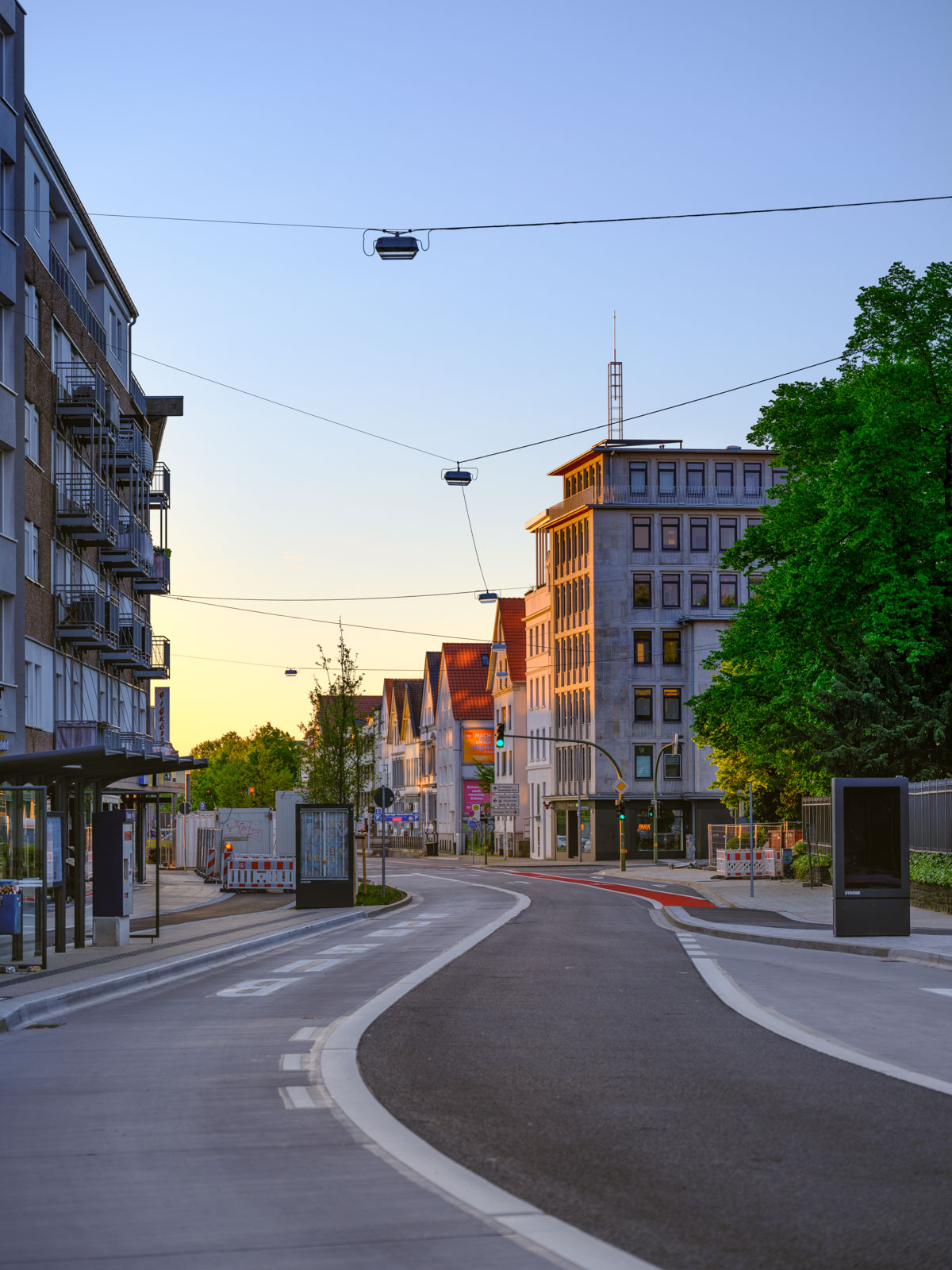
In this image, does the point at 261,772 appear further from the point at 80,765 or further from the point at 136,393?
the point at 80,765

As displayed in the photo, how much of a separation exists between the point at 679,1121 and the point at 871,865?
1656 cm

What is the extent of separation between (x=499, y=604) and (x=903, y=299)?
79187mm

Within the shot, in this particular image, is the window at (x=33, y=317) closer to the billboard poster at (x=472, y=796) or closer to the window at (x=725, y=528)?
the window at (x=725, y=528)

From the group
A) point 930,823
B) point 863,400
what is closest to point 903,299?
point 863,400

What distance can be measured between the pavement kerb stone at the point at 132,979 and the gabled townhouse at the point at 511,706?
81.8m

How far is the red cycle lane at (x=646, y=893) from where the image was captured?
40719mm

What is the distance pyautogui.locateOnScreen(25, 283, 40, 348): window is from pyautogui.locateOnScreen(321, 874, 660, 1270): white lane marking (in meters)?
30.1

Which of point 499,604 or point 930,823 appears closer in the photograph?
point 930,823

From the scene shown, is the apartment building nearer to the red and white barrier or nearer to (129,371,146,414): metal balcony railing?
(129,371,146,414): metal balcony railing

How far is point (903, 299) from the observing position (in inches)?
1642

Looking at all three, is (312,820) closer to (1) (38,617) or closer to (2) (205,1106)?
(1) (38,617)

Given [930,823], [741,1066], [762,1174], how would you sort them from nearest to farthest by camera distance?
1. [762,1174]
2. [741,1066]
3. [930,823]

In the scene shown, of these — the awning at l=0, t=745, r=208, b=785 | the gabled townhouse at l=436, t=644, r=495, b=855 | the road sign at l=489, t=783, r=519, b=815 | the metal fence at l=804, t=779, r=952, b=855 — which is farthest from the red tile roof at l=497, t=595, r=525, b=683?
the awning at l=0, t=745, r=208, b=785

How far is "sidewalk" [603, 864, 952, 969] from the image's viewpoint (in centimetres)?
2292
